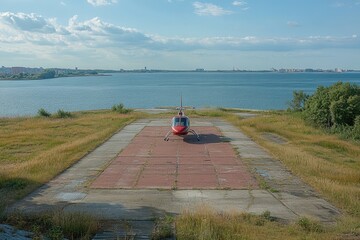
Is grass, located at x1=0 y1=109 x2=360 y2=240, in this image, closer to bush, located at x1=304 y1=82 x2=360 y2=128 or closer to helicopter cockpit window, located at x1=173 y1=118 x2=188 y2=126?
bush, located at x1=304 y1=82 x2=360 y2=128

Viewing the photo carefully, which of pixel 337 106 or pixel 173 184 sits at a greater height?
pixel 337 106

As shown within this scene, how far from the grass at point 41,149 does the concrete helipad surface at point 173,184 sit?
552 mm

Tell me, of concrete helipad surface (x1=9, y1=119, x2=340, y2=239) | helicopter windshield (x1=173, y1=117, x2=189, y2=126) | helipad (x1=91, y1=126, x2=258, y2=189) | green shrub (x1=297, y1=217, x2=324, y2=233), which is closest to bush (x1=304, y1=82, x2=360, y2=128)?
helipad (x1=91, y1=126, x2=258, y2=189)

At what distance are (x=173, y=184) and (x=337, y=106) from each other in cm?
2190

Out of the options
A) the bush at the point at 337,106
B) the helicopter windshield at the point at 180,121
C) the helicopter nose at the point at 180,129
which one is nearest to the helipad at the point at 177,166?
the helicopter nose at the point at 180,129

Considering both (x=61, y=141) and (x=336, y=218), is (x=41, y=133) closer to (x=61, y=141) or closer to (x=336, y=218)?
(x=61, y=141)

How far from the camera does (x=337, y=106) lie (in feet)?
104

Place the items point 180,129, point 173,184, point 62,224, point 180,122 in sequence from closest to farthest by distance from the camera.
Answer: point 62,224, point 173,184, point 180,129, point 180,122

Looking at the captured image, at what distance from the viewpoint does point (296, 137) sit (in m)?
26.4

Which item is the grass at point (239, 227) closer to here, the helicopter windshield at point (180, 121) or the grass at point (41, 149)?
the grass at point (41, 149)

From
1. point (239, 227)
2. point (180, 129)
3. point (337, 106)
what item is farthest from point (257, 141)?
point (239, 227)

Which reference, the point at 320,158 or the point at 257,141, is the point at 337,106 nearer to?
the point at 257,141

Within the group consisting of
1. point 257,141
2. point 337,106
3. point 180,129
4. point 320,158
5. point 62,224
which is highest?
point 337,106

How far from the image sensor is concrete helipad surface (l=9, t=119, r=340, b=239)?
37.2 feet
